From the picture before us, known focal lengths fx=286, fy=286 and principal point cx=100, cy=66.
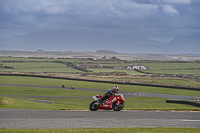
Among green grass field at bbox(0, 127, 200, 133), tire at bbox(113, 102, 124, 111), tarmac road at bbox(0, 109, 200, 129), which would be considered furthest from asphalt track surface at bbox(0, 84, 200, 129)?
green grass field at bbox(0, 127, 200, 133)

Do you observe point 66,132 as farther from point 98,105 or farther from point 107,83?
point 107,83

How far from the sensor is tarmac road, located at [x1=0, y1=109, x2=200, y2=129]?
16.5 m

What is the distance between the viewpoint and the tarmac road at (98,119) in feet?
54.2

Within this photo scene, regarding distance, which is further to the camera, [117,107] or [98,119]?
[117,107]

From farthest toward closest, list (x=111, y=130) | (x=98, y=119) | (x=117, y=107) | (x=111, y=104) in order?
(x=111, y=104) → (x=117, y=107) → (x=98, y=119) → (x=111, y=130)

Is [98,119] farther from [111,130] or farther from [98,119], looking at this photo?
[111,130]

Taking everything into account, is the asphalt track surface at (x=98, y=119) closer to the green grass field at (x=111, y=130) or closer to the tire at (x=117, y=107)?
the tire at (x=117, y=107)

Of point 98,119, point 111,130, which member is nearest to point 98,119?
point 98,119

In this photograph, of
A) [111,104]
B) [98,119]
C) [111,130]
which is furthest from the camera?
[111,104]

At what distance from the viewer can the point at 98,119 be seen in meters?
18.4

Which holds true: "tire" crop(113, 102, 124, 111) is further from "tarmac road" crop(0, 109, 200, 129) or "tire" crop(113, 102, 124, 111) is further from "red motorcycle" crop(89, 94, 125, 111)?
"tarmac road" crop(0, 109, 200, 129)

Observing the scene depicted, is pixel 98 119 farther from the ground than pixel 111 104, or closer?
closer

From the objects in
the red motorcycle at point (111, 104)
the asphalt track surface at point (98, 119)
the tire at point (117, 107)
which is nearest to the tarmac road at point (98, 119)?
the asphalt track surface at point (98, 119)

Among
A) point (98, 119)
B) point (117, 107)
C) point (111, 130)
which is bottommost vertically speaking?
point (98, 119)
